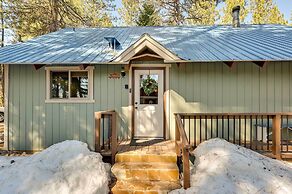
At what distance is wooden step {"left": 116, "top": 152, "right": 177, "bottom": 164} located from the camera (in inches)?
193

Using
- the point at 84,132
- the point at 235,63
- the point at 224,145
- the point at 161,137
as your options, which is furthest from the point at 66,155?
the point at 235,63

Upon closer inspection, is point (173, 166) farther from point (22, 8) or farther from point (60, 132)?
point (22, 8)

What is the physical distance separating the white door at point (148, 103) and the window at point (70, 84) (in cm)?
145

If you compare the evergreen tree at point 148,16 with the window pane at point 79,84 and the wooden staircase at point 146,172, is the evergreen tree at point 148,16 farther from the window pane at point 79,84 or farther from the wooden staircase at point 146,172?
the wooden staircase at point 146,172

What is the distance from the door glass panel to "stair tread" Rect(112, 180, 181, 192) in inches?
114

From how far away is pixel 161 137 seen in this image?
22.2ft

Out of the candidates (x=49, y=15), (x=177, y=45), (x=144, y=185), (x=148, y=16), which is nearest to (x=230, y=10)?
(x=148, y=16)

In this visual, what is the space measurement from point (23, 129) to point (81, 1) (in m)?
14.0

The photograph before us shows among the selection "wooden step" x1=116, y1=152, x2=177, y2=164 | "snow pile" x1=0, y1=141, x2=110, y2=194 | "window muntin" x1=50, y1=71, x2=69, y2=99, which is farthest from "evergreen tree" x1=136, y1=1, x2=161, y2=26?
"snow pile" x1=0, y1=141, x2=110, y2=194

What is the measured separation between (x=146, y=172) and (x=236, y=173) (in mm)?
1739

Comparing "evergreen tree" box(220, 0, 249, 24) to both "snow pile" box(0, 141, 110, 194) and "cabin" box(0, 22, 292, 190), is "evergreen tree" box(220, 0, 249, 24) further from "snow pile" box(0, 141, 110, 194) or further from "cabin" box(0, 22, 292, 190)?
"snow pile" box(0, 141, 110, 194)

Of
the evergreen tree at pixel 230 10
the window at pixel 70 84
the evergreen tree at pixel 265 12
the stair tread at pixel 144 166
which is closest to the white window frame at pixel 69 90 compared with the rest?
the window at pixel 70 84

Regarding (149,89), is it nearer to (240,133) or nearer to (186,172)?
(240,133)

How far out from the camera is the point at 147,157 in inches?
195
